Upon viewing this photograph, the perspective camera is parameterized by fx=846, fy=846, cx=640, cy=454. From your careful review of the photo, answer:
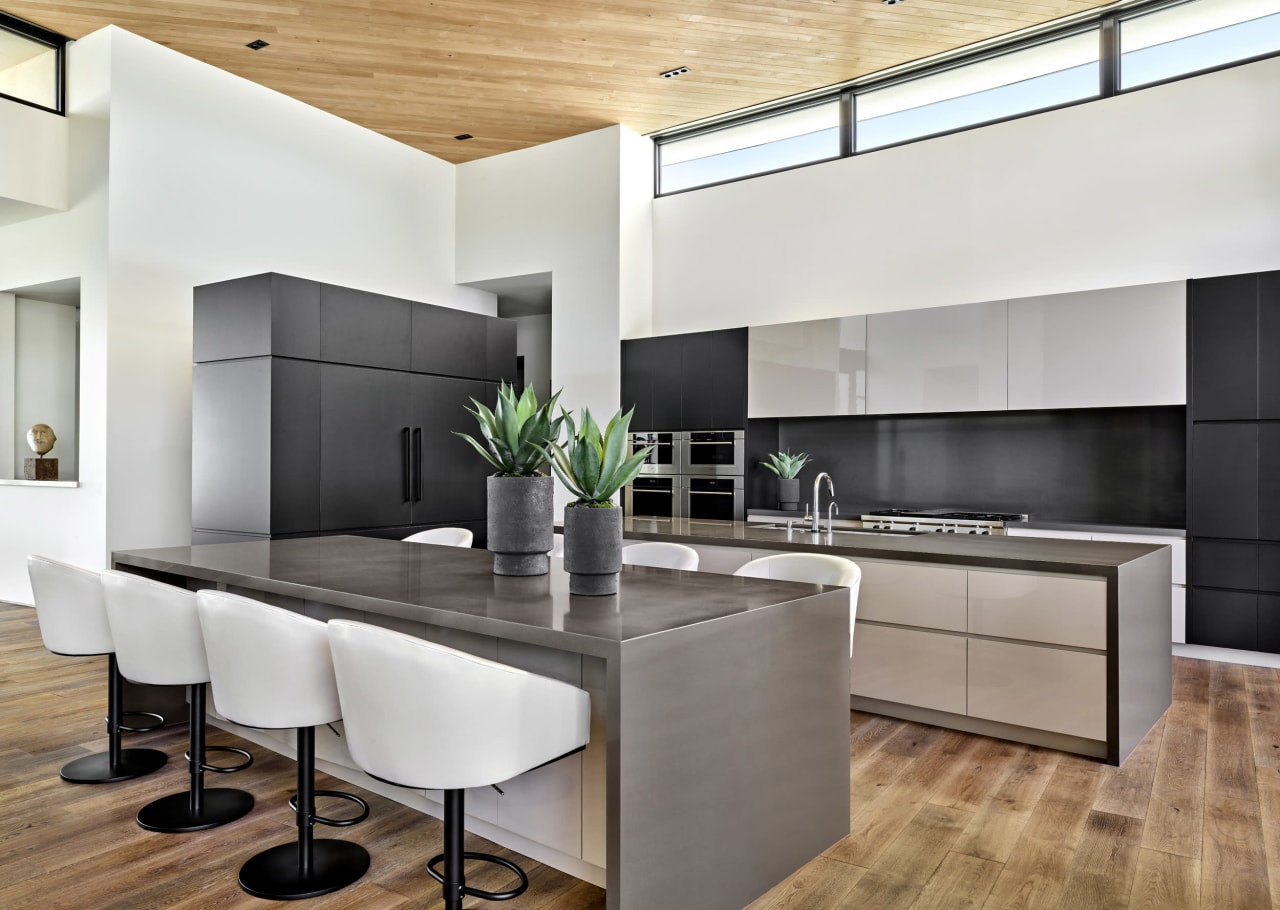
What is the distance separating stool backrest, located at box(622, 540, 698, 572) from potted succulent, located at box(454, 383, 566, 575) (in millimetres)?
847

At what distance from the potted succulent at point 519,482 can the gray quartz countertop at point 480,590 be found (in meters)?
0.08

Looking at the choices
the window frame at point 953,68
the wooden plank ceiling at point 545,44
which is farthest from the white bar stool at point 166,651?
the window frame at point 953,68

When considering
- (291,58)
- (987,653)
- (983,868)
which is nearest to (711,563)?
(987,653)

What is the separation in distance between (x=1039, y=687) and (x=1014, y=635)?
21 centimetres

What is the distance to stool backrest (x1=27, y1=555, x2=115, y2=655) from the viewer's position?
279 centimetres

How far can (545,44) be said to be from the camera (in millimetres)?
5668

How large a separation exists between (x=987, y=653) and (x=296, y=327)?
167 inches

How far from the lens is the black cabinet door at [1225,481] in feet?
15.1

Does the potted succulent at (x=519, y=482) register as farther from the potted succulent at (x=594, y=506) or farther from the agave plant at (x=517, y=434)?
the potted succulent at (x=594, y=506)

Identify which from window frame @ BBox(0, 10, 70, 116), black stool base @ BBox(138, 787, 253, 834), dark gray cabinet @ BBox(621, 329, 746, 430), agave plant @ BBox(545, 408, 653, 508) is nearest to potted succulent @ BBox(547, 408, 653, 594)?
agave plant @ BBox(545, 408, 653, 508)

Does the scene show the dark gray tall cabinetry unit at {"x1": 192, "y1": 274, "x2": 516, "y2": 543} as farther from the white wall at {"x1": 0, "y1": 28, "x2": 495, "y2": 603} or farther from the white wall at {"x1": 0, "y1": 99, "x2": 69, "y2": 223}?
the white wall at {"x1": 0, "y1": 99, "x2": 69, "y2": 223}

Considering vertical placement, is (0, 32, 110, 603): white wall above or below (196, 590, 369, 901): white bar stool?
above

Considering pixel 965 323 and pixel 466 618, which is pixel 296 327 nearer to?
pixel 466 618

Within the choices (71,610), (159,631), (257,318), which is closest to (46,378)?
(257,318)
